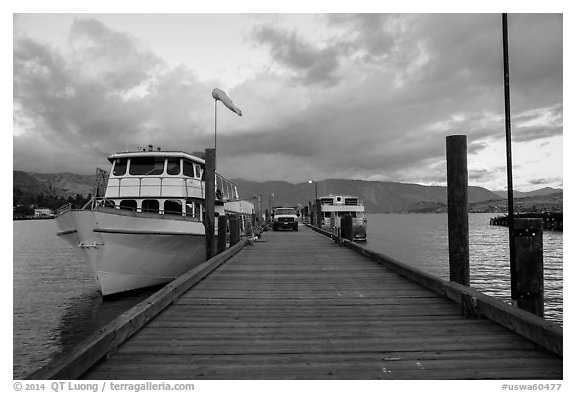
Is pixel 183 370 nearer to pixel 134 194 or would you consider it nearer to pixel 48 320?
pixel 48 320

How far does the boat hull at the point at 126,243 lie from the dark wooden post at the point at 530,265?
11.1 meters

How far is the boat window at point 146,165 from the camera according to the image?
57.6 ft

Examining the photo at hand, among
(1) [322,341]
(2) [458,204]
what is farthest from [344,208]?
(1) [322,341]

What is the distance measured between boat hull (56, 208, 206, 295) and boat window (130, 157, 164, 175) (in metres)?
2.94

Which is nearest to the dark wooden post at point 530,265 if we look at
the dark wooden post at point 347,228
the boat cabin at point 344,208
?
the dark wooden post at point 347,228

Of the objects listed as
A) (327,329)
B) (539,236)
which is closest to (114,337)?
(327,329)

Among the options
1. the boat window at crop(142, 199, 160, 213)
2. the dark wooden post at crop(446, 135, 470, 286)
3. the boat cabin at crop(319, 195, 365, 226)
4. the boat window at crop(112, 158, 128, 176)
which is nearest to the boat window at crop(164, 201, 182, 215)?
the boat window at crop(142, 199, 160, 213)

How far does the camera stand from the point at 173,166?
697 inches

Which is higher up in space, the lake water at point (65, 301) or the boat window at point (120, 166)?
the boat window at point (120, 166)

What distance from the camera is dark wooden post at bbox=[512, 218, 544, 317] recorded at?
223 inches

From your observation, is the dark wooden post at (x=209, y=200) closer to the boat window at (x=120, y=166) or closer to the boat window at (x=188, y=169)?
the boat window at (x=188, y=169)

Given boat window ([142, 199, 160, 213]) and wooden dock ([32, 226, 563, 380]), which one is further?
boat window ([142, 199, 160, 213])

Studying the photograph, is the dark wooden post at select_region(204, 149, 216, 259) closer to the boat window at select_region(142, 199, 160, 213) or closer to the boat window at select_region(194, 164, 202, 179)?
the boat window at select_region(142, 199, 160, 213)

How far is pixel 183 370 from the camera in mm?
4281
